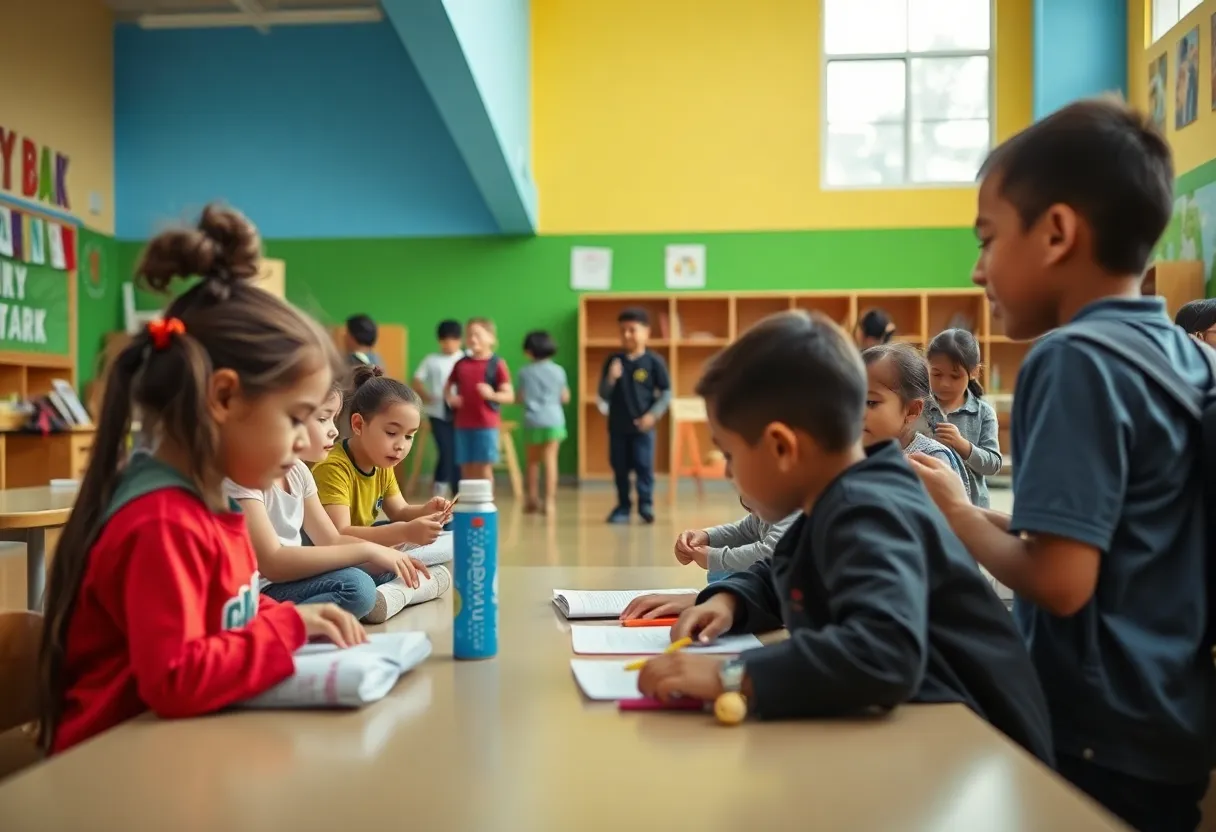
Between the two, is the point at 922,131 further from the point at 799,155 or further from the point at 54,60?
the point at 54,60

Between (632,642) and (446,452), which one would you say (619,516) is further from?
(632,642)

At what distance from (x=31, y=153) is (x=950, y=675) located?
833 centimetres

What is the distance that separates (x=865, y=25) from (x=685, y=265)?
8.21ft

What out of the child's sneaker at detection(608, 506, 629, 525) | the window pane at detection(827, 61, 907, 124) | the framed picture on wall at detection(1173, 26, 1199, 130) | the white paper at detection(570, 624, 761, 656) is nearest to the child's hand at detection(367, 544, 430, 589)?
the white paper at detection(570, 624, 761, 656)

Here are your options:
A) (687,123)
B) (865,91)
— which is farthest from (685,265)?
(865,91)

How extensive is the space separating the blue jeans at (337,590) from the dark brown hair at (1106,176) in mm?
1022

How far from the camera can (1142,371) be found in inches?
A: 40.9

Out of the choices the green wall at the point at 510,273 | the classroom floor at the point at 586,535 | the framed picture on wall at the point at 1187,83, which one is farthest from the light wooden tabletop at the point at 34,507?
the framed picture on wall at the point at 1187,83

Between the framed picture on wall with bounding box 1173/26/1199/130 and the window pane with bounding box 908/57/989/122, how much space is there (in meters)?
1.79

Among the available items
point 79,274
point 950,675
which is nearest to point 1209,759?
point 950,675

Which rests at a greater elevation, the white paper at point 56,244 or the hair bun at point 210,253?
the white paper at point 56,244

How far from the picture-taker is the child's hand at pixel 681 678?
925 mm

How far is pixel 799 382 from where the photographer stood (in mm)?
1010

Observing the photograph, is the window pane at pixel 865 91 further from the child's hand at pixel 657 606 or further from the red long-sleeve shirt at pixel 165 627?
the red long-sleeve shirt at pixel 165 627
